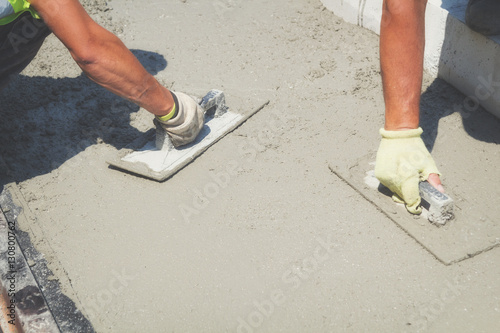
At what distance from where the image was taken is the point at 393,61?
7.47 ft

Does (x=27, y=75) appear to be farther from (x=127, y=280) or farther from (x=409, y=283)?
(x=409, y=283)

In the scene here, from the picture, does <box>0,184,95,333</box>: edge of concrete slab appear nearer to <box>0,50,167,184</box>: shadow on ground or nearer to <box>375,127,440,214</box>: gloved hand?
<box>0,50,167,184</box>: shadow on ground

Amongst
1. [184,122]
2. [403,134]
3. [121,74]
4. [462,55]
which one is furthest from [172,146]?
[462,55]

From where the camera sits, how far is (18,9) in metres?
2.44

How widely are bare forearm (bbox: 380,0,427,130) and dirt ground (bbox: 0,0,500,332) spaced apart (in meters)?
0.43

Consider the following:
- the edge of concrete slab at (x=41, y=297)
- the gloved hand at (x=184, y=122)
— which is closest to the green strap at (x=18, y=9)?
the gloved hand at (x=184, y=122)

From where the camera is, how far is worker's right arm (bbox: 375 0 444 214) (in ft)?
7.35

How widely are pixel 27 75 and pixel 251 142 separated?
1.64 m

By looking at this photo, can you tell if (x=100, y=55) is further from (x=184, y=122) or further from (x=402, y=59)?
(x=402, y=59)

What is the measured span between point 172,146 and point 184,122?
0.18 m

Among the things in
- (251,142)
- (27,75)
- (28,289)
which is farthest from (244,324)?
(27,75)

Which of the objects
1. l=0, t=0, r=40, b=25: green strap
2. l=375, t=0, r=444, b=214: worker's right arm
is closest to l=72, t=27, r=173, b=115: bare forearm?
l=0, t=0, r=40, b=25: green strap

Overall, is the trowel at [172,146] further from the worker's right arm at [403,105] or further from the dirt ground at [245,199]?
the worker's right arm at [403,105]

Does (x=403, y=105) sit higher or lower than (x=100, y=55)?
lower
